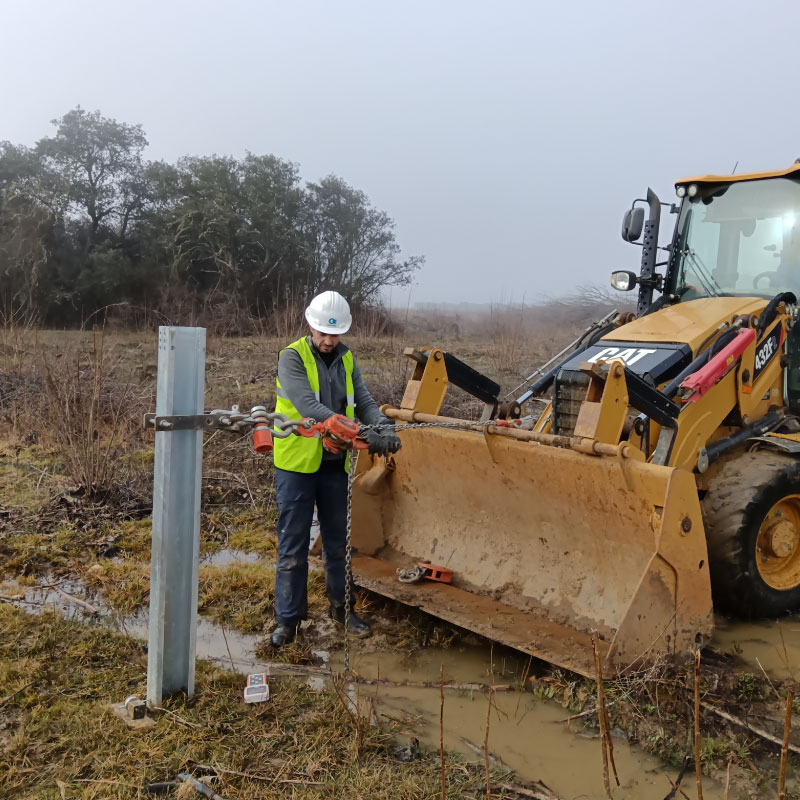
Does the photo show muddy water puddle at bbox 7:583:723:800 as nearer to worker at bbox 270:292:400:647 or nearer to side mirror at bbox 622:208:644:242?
worker at bbox 270:292:400:647

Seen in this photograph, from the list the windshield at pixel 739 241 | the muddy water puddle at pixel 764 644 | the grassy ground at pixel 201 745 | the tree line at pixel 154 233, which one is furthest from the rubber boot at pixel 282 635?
the tree line at pixel 154 233

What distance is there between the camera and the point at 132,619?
15.1 ft

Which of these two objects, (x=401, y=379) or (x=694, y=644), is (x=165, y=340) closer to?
(x=694, y=644)

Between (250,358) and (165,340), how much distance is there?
1011 centimetres

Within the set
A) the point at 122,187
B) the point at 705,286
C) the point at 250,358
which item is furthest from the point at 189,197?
the point at 705,286

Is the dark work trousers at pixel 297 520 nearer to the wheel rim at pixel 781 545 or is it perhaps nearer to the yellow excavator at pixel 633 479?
the yellow excavator at pixel 633 479

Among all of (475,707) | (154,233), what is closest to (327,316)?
(475,707)

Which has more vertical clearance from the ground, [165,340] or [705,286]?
[705,286]

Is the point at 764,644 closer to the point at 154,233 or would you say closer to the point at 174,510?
the point at 174,510

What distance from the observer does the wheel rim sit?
4527 mm

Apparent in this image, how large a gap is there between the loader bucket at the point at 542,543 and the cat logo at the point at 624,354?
97 centimetres

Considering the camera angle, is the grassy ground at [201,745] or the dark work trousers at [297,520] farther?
the dark work trousers at [297,520]

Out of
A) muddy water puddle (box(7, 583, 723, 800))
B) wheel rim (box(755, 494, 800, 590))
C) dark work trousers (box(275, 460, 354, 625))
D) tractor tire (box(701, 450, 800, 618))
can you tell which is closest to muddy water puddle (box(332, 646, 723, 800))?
muddy water puddle (box(7, 583, 723, 800))

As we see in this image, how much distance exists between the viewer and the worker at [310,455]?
13.6ft
